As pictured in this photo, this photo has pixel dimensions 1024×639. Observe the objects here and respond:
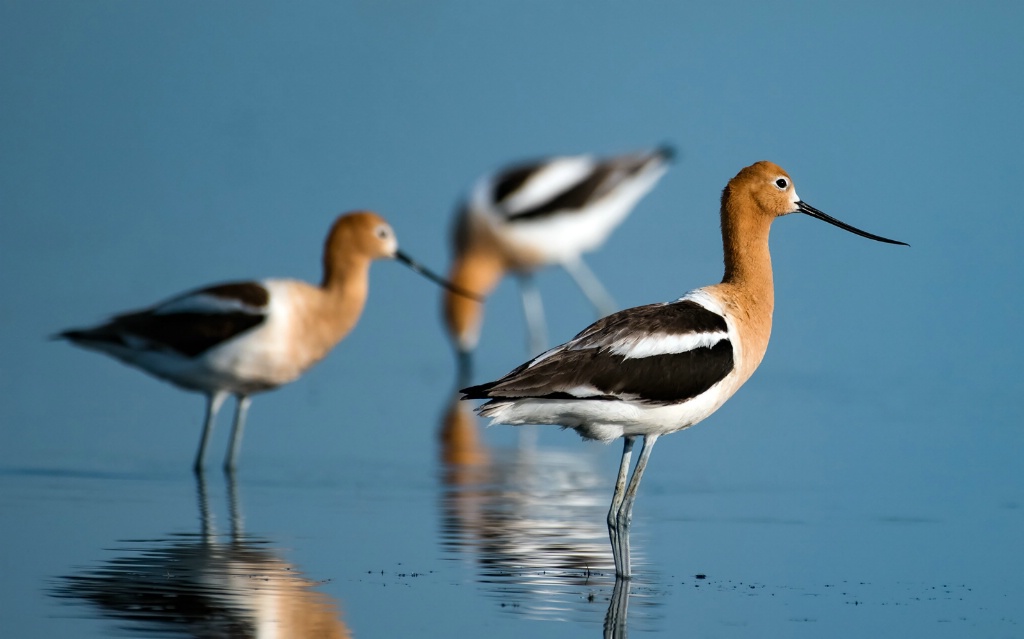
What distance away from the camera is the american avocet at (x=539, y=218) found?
18.5 m

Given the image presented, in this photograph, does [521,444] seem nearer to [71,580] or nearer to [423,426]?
[423,426]

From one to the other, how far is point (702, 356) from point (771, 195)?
1234mm

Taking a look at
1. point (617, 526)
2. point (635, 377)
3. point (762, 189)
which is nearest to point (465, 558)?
point (617, 526)

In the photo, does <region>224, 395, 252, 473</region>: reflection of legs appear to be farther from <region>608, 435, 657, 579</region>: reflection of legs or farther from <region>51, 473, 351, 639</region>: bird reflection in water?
<region>608, 435, 657, 579</region>: reflection of legs

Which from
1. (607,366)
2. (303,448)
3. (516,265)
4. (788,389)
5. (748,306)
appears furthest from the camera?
(516,265)

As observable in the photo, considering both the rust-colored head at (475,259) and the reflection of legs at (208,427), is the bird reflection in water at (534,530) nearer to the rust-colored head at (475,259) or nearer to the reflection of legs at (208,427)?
the reflection of legs at (208,427)

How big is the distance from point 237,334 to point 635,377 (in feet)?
12.1

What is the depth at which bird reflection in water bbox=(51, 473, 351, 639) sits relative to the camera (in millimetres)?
5449

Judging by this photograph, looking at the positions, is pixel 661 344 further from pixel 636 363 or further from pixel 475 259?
pixel 475 259

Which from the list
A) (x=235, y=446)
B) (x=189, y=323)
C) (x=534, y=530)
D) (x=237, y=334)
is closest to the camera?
(x=534, y=530)

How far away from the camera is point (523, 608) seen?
231 inches

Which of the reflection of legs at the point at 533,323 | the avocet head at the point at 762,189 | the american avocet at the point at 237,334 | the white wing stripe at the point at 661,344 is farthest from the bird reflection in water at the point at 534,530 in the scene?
the reflection of legs at the point at 533,323

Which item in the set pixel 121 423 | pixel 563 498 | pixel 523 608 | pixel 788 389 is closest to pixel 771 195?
pixel 563 498

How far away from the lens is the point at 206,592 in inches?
235
